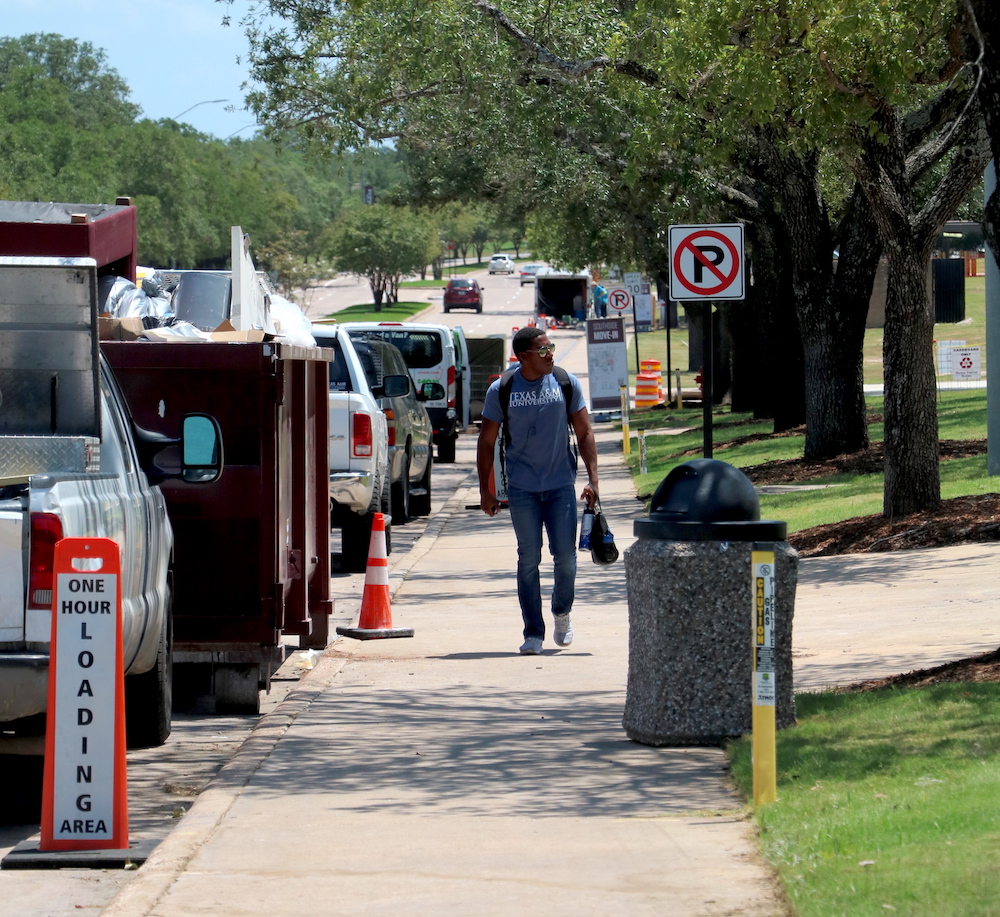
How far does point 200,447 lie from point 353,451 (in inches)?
248

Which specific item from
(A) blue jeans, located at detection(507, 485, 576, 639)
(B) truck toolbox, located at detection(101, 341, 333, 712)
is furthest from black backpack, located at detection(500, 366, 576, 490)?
(B) truck toolbox, located at detection(101, 341, 333, 712)

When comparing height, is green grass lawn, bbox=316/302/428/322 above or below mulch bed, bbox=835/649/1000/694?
above

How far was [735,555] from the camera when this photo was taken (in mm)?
6621

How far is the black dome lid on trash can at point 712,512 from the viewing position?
662 centimetres

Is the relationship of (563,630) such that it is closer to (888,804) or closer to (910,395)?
(888,804)

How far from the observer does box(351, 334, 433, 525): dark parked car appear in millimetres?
16219

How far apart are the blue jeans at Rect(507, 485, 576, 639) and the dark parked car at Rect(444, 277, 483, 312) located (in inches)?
3075

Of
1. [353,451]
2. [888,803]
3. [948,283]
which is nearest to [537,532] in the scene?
[888,803]

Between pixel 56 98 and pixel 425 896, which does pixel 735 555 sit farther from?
pixel 56 98

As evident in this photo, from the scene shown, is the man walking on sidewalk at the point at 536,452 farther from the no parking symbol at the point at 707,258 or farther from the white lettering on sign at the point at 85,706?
the white lettering on sign at the point at 85,706

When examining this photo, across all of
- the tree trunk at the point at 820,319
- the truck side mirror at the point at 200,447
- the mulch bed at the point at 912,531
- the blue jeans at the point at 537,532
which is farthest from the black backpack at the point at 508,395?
the tree trunk at the point at 820,319

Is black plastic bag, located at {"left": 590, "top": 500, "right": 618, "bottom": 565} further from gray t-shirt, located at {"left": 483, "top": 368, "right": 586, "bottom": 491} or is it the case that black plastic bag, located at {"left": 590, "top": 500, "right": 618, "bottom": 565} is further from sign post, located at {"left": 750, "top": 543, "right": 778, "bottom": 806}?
sign post, located at {"left": 750, "top": 543, "right": 778, "bottom": 806}

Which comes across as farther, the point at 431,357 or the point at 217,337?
Answer: the point at 431,357

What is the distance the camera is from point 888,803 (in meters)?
5.51
